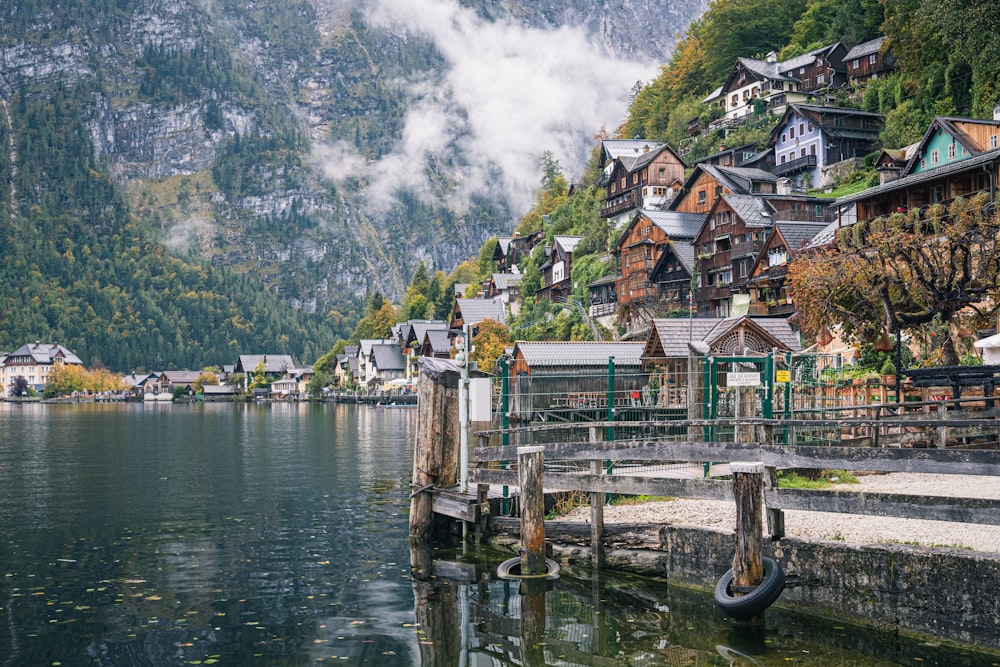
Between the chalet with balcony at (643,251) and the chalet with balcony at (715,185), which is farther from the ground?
the chalet with balcony at (715,185)

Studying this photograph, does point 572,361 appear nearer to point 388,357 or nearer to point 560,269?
point 560,269

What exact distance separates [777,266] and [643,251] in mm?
18813

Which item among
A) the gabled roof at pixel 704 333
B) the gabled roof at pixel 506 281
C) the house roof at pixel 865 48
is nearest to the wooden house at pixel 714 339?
the gabled roof at pixel 704 333

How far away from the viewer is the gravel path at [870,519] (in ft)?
47.4

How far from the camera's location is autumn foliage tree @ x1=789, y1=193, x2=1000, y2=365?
3256 centimetres

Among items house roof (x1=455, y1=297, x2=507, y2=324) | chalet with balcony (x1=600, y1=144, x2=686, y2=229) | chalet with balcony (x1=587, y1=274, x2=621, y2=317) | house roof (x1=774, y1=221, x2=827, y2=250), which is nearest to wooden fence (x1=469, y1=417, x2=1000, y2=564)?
house roof (x1=774, y1=221, x2=827, y2=250)

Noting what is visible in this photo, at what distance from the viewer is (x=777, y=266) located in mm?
68562

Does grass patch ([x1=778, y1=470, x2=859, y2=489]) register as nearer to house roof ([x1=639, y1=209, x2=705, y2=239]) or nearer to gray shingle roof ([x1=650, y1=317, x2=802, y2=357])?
gray shingle roof ([x1=650, y1=317, x2=802, y2=357])

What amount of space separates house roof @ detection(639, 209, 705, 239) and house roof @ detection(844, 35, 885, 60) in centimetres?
2633

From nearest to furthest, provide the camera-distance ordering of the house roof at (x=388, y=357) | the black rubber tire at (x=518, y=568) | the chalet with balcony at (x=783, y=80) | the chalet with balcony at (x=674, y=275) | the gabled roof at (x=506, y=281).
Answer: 1. the black rubber tire at (x=518, y=568)
2. the chalet with balcony at (x=674, y=275)
3. the chalet with balcony at (x=783, y=80)
4. the gabled roof at (x=506, y=281)
5. the house roof at (x=388, y=357)

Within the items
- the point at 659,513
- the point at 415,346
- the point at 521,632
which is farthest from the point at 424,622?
the point at 415,346

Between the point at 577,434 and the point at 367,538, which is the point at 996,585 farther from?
the point at 577,434

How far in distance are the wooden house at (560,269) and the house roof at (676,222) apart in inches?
699

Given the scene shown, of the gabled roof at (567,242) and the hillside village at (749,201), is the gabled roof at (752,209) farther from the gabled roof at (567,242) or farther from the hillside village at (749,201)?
the gabled roof at (567,242)
